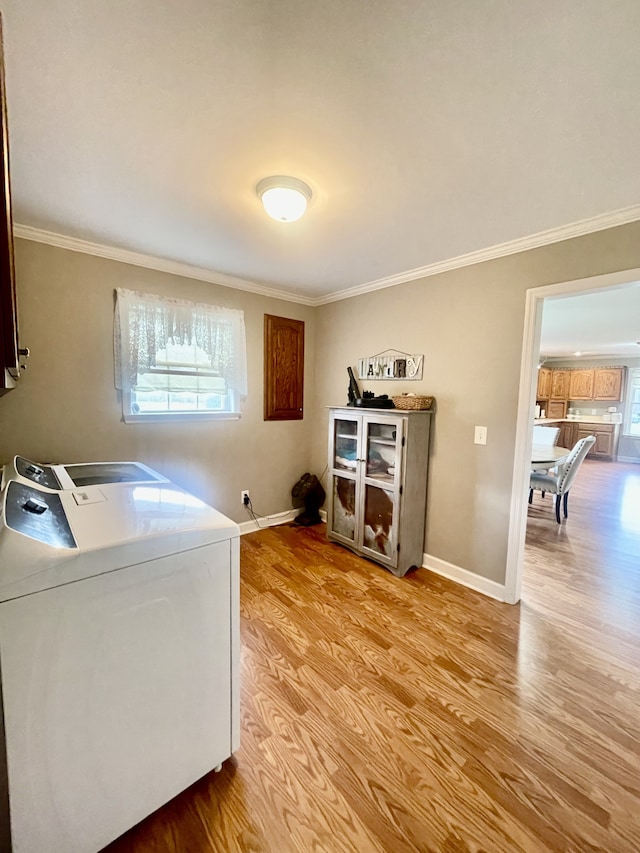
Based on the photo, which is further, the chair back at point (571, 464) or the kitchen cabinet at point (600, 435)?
the kitchen cabinet at point (600, 435)

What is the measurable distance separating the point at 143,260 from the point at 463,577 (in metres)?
3.38

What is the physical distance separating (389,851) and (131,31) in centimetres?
252

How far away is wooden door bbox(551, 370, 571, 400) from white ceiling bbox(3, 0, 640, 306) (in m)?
8.06

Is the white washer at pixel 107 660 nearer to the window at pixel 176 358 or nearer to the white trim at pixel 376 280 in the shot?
the window at pixel 176 358

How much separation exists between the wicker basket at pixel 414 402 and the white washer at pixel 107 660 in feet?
6.12

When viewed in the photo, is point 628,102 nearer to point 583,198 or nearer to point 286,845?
point 583,198

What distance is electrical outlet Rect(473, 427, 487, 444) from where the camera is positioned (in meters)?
2.42

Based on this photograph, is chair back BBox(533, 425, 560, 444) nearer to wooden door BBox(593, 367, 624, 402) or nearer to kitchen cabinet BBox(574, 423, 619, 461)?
kitchen cabinet BBox(574, 423, 619, 461)

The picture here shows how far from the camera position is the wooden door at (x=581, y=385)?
8164 millimetres

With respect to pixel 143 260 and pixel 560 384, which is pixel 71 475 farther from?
pixel 560 384

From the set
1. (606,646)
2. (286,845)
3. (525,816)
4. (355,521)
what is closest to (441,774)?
(525,816)

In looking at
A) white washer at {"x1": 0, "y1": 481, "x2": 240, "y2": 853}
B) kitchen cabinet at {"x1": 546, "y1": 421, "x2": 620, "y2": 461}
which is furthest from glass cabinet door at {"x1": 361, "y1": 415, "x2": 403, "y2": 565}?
kitchen cabinet at {"x1": 546, "y1": 421, "x2": 620, "y2": 461}

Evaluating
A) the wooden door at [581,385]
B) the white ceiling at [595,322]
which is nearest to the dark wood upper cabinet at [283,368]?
the white ceiling at [595,322]

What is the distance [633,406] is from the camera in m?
7.72
